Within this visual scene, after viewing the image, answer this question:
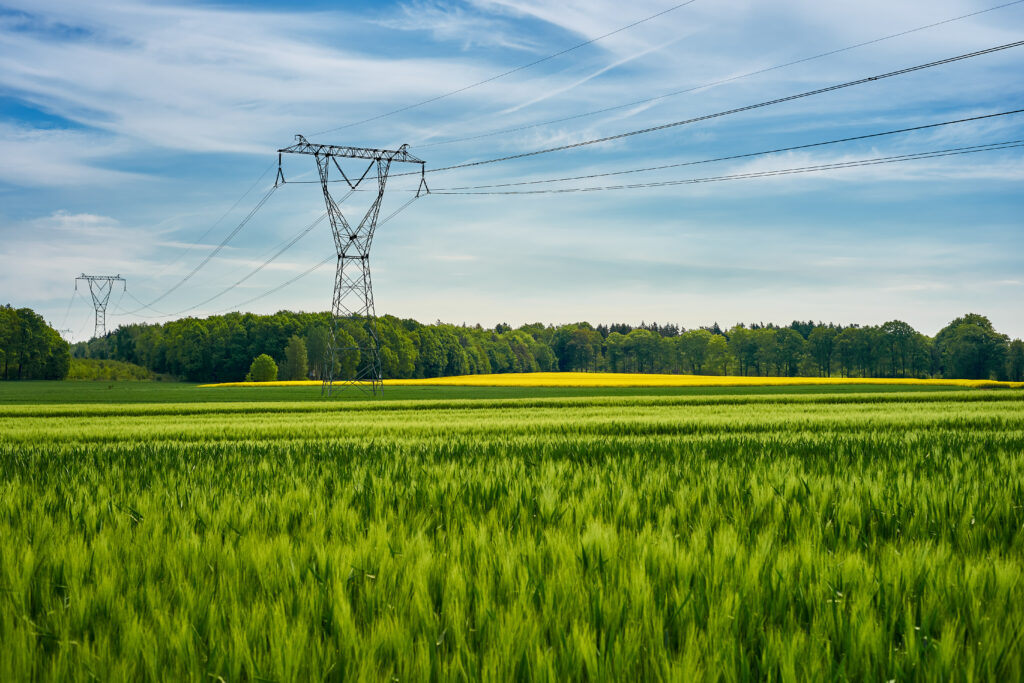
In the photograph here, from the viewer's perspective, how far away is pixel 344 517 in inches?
193

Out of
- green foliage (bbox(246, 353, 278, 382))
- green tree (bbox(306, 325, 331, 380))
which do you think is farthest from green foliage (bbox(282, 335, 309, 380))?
green foliage (bbox(246, 353, 278, 382))

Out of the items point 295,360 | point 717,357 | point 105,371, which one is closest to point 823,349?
point 717,357

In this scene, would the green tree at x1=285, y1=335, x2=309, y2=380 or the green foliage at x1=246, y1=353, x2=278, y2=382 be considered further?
the green tree at x1=285, y1=335, x2=309, y2=380

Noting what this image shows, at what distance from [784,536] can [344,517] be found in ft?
10.8

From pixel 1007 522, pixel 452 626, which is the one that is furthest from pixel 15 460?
pixel 1007 522

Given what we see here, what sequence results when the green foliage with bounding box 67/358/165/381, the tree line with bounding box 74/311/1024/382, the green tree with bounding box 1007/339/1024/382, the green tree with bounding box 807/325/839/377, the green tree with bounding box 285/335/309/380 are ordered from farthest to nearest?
the green tree with bounding box 807/325/839/377
the green tree with bounding box 285/335/309/380
the green foliage with bounding box 67/358/165/381
the tree line with bounding box 74/311/1024/382
the green tree with bounding box 1007/339/1024/382

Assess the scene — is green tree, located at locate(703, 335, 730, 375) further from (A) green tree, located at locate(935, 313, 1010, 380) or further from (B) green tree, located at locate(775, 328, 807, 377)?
(A) green tree, located at locate(935, 313, 1010, 380)

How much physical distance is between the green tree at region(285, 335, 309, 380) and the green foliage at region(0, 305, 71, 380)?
155 ft

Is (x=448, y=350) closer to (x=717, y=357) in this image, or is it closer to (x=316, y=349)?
(x=316, y=349)

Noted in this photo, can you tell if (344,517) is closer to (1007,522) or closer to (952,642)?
(952,642)

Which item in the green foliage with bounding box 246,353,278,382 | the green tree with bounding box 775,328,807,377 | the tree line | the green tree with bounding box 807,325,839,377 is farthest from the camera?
the green tree with bounding box 775,328,807,377

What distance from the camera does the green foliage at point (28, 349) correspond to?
444ft

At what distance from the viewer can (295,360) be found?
145625 millimetres

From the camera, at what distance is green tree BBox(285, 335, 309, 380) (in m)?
145
